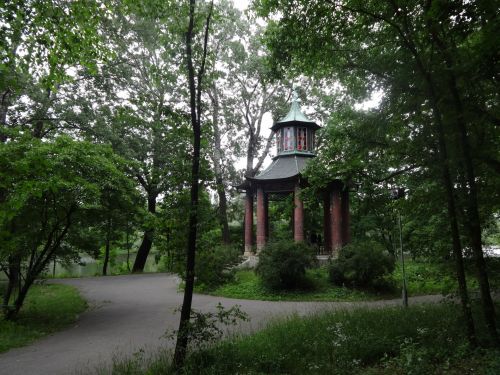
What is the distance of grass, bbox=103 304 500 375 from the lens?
457cm

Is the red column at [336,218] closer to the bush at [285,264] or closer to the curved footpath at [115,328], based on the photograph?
the bush at [285,264]

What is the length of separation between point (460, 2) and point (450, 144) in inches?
77.4

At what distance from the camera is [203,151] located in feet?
19.6

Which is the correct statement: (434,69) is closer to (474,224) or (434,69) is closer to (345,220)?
(474,224)

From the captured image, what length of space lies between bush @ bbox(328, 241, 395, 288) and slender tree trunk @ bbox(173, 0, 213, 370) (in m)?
8.85

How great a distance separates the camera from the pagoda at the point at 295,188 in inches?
734

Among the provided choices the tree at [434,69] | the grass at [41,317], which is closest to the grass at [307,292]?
the grass at [41,317]

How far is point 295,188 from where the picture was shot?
19.0 meters

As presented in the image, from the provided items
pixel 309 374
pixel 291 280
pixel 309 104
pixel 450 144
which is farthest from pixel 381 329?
pixel 309 104

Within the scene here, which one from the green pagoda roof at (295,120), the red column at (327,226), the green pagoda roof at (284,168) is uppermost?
the green pagoda roof at (295,120)

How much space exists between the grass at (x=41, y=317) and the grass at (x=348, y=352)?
3676 millimetres

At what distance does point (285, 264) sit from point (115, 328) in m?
6.27

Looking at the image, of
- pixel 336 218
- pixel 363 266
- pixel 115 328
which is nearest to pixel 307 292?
pixel 363 266

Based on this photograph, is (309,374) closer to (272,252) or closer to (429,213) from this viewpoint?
(429,213)
